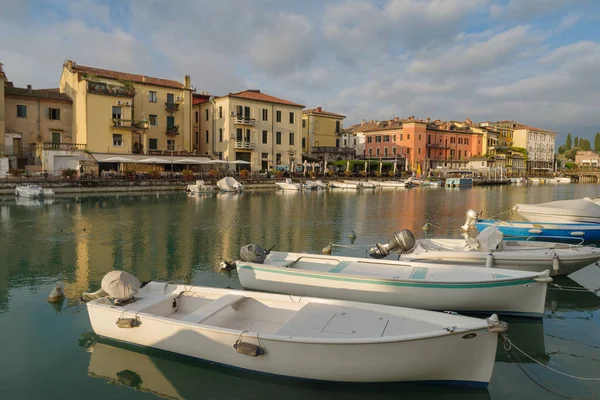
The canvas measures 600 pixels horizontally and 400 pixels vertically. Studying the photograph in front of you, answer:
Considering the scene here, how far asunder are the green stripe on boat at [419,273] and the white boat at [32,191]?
35420mm

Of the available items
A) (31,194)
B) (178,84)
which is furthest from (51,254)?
(178,84)

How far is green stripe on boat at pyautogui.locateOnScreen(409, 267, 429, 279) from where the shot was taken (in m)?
10.2

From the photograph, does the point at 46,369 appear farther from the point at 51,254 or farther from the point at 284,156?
the point at 284,156

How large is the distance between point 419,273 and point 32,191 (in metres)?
35.9

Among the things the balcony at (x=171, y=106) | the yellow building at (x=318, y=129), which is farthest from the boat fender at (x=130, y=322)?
the yellow building at (x=318, y=129)

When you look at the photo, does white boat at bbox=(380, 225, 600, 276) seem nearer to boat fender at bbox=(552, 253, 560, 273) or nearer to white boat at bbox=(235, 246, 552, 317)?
boat fender at bbox=(552, 253, 560, 273)

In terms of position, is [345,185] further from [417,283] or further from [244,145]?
[417,283]

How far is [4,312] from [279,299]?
7.07m

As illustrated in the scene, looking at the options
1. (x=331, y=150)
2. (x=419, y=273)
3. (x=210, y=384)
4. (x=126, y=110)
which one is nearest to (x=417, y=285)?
(x=419, y=273)

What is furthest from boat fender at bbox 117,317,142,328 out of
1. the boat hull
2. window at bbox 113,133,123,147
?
window at bbox 113,133,123,147

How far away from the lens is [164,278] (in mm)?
13602

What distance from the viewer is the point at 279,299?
847 centimetres

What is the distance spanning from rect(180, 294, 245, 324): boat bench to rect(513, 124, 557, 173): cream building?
11593cm

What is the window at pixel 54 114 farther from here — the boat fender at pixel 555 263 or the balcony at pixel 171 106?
the boat fender at pixel 555 263
